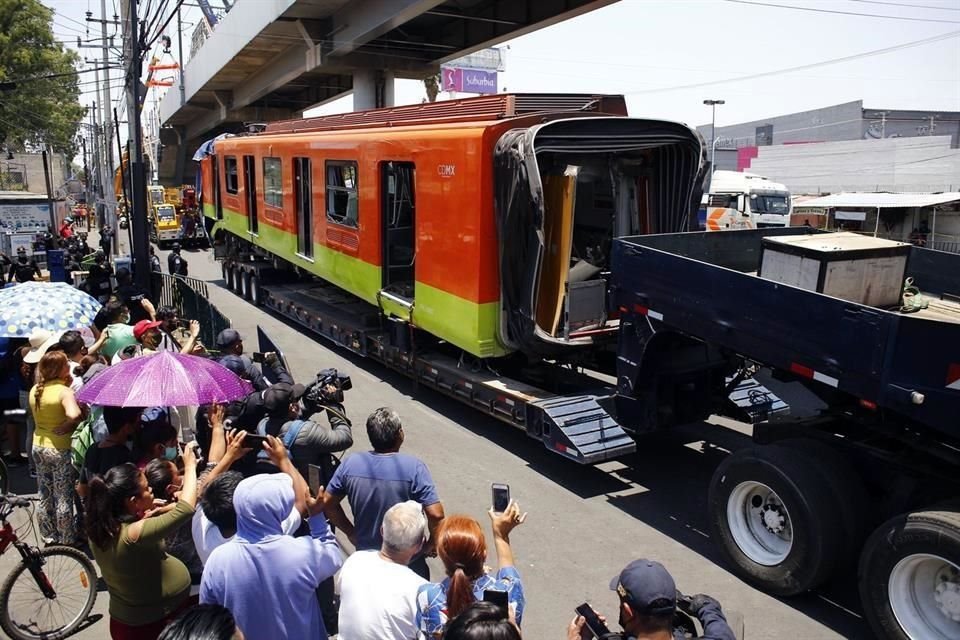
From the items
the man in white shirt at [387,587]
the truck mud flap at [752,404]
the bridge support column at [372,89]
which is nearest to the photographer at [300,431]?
the man in white shirt at [387,587]

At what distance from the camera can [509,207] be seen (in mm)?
7340

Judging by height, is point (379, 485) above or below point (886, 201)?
below

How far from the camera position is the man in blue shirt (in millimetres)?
4035

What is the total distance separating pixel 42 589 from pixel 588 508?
418cm

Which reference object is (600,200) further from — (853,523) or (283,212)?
(283,212)

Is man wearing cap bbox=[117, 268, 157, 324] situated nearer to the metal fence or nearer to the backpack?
the metal fence

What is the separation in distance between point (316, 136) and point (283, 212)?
2.18m

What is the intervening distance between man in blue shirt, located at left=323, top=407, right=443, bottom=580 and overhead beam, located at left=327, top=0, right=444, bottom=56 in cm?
1607

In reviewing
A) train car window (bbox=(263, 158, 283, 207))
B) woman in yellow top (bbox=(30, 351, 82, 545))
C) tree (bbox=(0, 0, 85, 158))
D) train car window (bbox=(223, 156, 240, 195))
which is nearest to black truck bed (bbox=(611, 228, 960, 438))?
woman in yellow top (bbox=(30, 351, 82, 545))

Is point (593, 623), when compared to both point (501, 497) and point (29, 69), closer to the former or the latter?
point (501, 497)

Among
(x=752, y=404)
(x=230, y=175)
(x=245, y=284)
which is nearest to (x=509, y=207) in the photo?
(x=752, y=404)

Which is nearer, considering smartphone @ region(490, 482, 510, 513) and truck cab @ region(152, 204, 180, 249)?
smartphone @ region(490, 482, 510, 513)

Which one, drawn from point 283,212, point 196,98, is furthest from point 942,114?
point 283,212

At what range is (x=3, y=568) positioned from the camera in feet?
17.4
